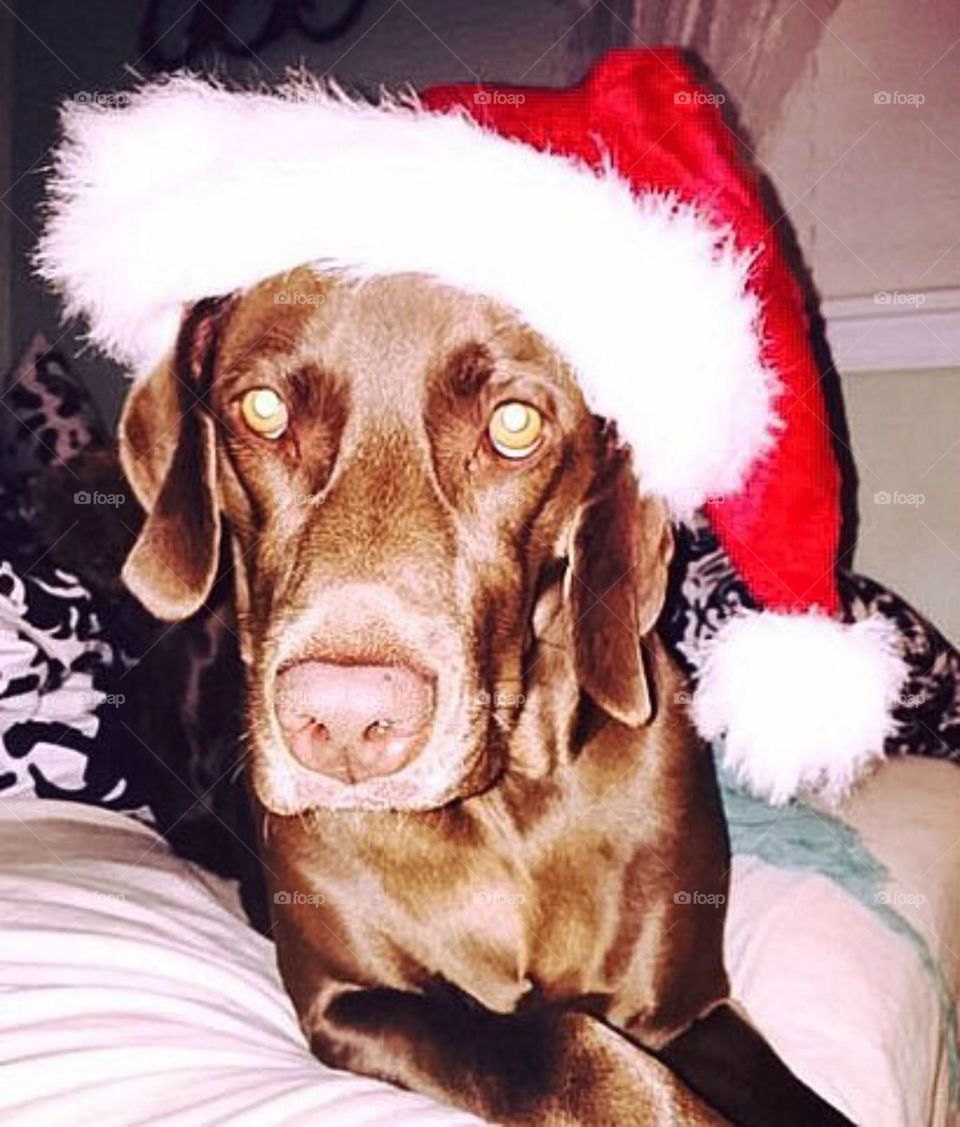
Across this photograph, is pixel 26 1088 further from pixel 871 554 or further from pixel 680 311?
pixel 871 554

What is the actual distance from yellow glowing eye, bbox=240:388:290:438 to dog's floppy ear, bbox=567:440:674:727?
303mm

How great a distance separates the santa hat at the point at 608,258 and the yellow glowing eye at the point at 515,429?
0.22 feet

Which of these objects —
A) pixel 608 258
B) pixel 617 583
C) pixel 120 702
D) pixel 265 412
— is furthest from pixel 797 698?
pixel 120 702

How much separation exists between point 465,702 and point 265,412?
0.36m

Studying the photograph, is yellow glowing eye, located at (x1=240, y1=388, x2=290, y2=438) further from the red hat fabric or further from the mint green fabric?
the mint green fabric

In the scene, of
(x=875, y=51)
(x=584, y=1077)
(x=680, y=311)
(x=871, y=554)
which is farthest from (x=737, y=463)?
(x=875, y=51)

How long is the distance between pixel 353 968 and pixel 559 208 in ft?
2.41

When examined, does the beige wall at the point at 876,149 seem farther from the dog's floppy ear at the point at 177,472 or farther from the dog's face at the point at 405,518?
the dog's floppy ear at the point at 177,472

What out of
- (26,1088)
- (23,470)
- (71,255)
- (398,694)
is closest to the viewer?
(26,1088)

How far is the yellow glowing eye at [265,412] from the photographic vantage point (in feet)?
4.24

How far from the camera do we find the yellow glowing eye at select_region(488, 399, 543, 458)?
127cm

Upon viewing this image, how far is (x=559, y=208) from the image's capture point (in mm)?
1290

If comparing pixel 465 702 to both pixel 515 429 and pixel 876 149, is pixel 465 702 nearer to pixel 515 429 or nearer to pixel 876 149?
pixel 515 429

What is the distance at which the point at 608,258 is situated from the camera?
128 cm
